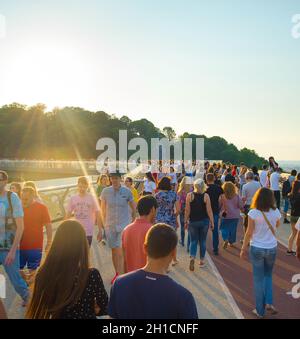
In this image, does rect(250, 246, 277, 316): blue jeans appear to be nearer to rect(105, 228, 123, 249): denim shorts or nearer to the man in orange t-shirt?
rect(105, 228, 123, 249): denim shorts

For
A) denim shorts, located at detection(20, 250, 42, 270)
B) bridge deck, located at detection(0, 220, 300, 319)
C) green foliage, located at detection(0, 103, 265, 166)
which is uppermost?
green foliage, located at detection(0, 103, 265, 166)

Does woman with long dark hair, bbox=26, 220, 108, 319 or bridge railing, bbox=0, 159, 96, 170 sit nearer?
woman with long dark hair, bbox=26, 220, 108, 319

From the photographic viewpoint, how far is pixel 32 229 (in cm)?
622

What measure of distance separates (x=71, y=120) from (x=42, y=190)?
66.7m

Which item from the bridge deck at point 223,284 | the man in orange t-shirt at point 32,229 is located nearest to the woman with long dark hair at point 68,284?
the bridge deck at point 223,284

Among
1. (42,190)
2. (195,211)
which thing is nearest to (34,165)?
(42,190)

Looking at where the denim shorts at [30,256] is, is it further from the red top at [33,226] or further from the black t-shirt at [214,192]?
the black t-shirt at [214,192]

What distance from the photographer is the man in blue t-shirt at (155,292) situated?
2.70m

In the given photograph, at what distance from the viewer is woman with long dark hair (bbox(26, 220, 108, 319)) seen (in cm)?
291

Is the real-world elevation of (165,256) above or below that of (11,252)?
above

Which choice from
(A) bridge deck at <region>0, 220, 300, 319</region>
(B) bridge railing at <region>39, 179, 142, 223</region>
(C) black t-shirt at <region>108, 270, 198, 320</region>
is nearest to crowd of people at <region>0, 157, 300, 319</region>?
(C) black t-shirt at <region>108, 270, 198, 320</region>

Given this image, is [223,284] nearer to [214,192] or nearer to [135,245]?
[214,192]

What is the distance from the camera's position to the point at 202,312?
19.3 ft

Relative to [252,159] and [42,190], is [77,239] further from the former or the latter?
[252,159]
